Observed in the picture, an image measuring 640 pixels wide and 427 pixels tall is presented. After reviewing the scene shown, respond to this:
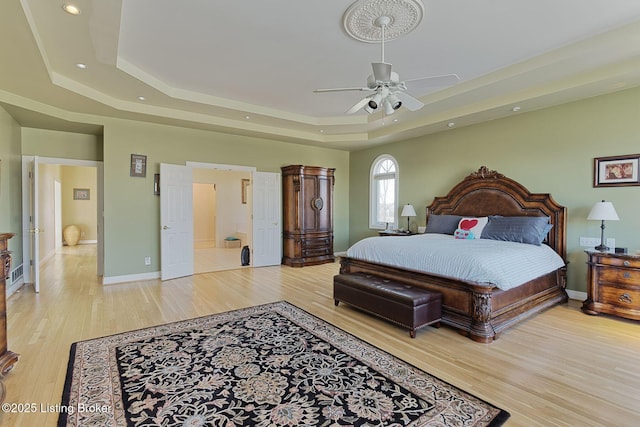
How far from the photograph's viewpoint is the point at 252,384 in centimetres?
230

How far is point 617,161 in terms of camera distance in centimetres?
399

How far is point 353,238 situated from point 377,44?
218 inches

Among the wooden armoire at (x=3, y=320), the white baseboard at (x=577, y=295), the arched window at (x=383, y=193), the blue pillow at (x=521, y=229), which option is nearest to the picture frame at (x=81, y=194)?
the arched window at (x=383, y=193)

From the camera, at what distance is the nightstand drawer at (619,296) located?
3484mm

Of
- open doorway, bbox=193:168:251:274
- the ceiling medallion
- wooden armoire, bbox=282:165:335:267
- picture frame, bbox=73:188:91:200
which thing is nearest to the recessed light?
the ceiling medallion

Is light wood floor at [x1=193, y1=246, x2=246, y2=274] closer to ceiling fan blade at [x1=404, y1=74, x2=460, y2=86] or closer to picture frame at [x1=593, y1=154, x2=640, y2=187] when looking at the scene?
ceiling fan blade at [x1=404, y1=74, x2=460, y2=86]

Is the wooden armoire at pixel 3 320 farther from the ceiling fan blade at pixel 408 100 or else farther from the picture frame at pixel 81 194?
the picture frame at pixel 81 194

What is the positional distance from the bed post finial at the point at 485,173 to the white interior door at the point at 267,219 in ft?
13.2

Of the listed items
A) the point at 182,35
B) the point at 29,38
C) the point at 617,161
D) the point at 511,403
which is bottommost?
the point at 511,403

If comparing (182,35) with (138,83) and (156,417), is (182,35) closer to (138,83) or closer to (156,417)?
(138,83)

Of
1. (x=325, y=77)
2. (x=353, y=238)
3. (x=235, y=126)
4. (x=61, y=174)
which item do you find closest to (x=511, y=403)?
(x=325, y=77)

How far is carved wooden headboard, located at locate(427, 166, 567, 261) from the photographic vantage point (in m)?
4.47

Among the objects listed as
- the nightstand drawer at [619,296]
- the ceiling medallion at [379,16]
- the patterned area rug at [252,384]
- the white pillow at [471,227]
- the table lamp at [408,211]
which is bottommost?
the patterned area rug at [252,384]

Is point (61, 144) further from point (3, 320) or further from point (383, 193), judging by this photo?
point (383, 193)
